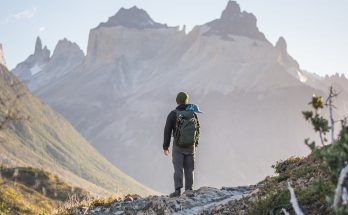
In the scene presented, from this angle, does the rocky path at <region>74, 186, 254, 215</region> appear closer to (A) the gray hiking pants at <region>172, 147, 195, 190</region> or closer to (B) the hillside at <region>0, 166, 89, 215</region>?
(A) the gray hiking pants at <region>172, 147, 195, 190</region>

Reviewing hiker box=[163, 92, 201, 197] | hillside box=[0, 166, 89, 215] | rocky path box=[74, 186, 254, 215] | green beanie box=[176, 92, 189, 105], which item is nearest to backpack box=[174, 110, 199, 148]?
hiker box=[163, 92, 201, 197]

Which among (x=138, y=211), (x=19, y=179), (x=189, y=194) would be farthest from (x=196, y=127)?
(x=19, y=179)

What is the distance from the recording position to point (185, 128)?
15.7 meters

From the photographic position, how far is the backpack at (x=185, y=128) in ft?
51.6

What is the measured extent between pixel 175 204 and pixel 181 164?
2.76 meters

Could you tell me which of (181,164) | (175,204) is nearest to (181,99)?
(181,164)

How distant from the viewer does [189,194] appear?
582 inches

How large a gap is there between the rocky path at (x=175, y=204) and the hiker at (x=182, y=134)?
1006 millimetres

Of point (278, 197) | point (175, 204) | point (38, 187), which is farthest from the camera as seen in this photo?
point (38, 187)

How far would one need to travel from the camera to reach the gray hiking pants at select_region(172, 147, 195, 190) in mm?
16109

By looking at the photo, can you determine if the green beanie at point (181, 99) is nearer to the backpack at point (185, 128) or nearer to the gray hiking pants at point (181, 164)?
the backpack at point (185, 128)

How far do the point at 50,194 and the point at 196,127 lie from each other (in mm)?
41159

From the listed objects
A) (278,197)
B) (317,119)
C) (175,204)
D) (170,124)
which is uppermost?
(170,124)

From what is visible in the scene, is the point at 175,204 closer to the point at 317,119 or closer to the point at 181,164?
the point at 181,164
